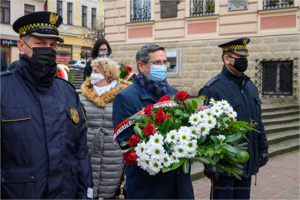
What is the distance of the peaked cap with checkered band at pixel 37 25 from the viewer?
2.24 meters

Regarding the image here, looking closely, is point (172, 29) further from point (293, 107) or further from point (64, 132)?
point (64, 132)

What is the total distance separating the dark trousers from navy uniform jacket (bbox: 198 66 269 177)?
0.49ft

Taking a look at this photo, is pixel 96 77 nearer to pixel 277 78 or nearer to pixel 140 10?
pixel 277 78

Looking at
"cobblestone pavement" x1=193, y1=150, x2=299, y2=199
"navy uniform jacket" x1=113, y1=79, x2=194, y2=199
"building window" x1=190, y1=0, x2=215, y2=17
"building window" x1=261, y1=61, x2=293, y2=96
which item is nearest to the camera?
"navy uniform jacket" x1=113, y1=79, x2=194, y2=199


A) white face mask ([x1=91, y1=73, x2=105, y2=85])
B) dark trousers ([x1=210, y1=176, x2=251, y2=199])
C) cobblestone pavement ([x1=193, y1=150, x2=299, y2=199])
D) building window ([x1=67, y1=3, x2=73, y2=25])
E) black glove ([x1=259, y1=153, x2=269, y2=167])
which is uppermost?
building window ([x1=67, y1=3, x2=73, y2=25])

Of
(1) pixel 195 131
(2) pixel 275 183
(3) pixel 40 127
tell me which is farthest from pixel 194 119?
(2) pixel 275 183

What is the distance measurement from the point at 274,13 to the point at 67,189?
489 inches

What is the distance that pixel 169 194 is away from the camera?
2.48 m

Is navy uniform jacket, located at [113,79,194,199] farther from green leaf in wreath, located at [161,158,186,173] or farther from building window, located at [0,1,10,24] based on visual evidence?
building window, located at [0,1,10,24]

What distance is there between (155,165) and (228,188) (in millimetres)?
1513

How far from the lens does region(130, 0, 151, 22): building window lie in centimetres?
1549

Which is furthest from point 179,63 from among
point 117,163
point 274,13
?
point 117,163

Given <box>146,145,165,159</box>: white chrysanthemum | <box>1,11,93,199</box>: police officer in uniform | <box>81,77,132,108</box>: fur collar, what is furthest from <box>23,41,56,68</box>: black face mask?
<box>81,77,132,108</box>: fur collar

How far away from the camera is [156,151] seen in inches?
81.9
